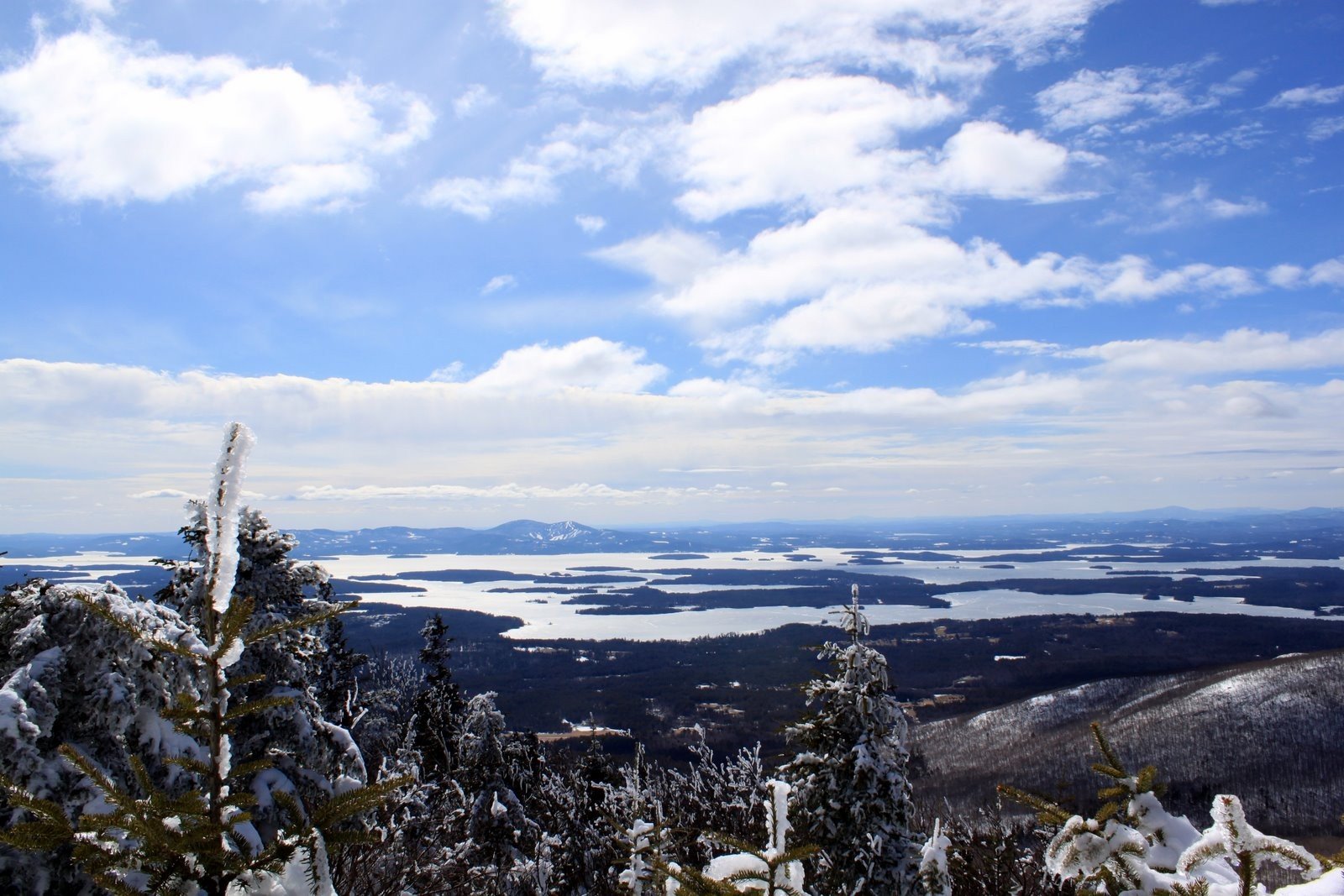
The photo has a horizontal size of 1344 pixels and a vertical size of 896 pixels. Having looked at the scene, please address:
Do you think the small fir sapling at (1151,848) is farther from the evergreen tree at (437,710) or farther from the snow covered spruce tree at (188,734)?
the evergreen tree at (437,710)

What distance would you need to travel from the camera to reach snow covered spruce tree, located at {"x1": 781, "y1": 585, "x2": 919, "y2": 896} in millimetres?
13156

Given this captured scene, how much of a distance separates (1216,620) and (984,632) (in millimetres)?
58228

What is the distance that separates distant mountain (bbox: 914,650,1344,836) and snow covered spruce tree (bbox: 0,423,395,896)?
8684 centimetres

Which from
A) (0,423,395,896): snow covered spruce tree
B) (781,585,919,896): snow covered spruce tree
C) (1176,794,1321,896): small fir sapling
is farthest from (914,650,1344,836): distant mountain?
(1176,794,1321,896): small fir sapling

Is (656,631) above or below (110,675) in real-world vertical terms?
below

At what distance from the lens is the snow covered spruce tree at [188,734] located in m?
2.30

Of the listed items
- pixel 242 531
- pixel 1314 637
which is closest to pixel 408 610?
pixel 242 531

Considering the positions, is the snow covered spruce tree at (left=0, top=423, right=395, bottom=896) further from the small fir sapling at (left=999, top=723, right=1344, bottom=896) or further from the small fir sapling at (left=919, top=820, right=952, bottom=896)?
the small fir sapling at (left=919, top=820, right=952, bottom=896)

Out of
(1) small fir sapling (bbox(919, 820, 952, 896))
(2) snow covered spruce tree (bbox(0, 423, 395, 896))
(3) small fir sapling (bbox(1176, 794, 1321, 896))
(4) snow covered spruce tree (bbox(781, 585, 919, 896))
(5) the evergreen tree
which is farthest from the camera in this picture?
(5) the evergreen tree

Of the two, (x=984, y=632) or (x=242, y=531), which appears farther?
(x=984, y=632)

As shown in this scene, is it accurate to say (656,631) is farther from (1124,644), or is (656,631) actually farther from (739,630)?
(1124,644)

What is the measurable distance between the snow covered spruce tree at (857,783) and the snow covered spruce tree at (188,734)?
7995mm

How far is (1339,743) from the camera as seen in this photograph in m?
94.5

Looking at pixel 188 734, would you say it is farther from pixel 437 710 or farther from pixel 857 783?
pixel 437 710
